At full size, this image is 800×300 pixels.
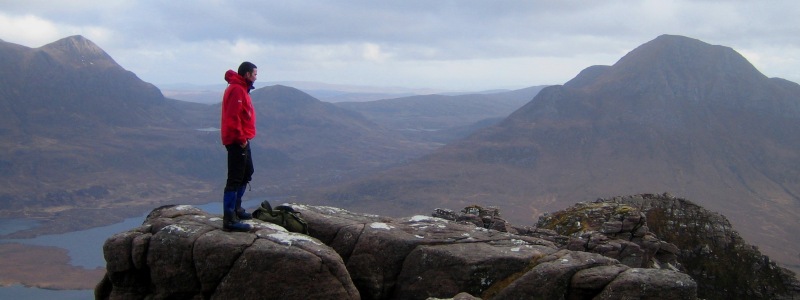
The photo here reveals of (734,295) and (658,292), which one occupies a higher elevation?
(658,292)

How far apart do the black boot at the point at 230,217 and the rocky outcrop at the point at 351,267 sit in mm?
485

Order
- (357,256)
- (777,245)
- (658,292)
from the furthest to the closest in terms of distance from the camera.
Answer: (777,245) < (357,256) < (658,292)

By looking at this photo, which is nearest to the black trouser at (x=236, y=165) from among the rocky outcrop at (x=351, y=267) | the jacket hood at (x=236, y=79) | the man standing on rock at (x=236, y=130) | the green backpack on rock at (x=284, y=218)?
the man standing on rock at (x=236, y=130)

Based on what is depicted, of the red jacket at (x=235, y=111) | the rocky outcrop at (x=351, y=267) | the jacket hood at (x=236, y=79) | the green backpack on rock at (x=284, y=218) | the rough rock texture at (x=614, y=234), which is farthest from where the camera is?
the rough rock texture at (x=614, y=234)

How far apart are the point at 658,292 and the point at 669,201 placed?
2774 cm

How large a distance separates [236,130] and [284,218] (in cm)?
404

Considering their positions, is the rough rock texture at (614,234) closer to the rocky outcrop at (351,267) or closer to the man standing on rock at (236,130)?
the rocky outcrop at (351,267)

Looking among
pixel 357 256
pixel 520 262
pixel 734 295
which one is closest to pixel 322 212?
pixel 357 256

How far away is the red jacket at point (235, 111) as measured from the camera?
1955 cm

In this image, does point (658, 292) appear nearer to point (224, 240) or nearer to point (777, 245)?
point (224, 240)

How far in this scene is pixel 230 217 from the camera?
65.0ft

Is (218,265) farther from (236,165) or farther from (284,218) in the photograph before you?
(284,218)

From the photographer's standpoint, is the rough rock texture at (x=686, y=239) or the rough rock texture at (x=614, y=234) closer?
the rough rock texture at (x=614, y=234)

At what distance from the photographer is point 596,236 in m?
29.0
